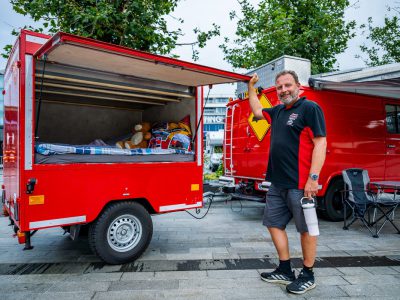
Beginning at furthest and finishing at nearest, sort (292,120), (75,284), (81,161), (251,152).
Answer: (251,152), (81,161), (75,284), (292,120)

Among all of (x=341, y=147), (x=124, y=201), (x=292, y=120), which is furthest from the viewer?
(x=341, y=147)

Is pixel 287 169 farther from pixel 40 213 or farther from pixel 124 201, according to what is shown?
pixel 40 213

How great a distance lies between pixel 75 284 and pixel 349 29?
50.9 feet

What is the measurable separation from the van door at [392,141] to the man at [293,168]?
4.96 meters

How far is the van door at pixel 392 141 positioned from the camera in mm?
7434

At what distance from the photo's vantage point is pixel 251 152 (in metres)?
7.18

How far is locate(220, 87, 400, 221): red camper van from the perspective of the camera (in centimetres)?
661

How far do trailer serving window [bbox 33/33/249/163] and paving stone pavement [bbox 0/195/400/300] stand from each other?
129 cm

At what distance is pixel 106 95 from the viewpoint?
5.21 meters

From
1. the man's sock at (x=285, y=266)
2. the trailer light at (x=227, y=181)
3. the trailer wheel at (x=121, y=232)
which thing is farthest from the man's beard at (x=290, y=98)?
the trailer light at (x=227, y=181)

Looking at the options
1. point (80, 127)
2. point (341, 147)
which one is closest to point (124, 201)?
point (80, 127)

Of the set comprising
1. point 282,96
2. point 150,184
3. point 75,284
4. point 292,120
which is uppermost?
point 282,96

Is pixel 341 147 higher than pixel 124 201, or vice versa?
pixel 341 147

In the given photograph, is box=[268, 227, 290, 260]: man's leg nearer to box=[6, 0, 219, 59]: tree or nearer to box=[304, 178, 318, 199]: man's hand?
box=[304, 178, 318, 199]: man's hand
